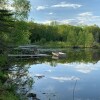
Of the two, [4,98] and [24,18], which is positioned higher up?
[24,18]

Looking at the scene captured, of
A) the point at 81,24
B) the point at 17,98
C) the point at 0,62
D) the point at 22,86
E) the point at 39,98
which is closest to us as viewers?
the point at 17,98

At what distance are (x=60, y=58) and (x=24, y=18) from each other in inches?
475

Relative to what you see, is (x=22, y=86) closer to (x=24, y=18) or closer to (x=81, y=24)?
(x=24, y=18)

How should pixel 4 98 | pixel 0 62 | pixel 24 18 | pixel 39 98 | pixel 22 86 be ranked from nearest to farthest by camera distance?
pixel 4 98, pixel 39 98, pixel 22 86, pixel 0 62, pixel 24 18

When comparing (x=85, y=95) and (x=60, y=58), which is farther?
(x=60, y=58)

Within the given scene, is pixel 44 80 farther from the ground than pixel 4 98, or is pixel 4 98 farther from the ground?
pixel 4 98

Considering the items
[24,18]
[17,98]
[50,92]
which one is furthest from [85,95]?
[24,18]

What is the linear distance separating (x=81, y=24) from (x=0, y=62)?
491 ft

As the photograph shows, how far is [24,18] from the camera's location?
59.1 m

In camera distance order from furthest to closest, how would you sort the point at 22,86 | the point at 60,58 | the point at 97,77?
the point at 60,58
the point at 97,77
the point at 22,86

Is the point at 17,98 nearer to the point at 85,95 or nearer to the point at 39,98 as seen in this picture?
the point at 39,98

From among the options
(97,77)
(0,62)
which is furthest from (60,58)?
(0,62)

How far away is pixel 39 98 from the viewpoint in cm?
2297

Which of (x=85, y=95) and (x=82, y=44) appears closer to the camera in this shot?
(x=85, y=95)
